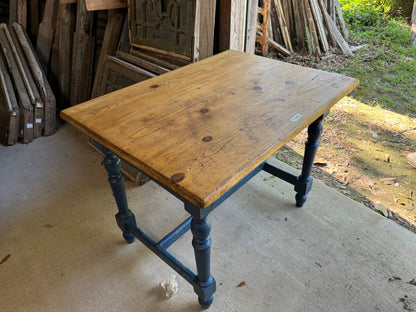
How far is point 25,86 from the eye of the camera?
3.02m

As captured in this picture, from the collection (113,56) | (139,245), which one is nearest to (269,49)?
(113,56)

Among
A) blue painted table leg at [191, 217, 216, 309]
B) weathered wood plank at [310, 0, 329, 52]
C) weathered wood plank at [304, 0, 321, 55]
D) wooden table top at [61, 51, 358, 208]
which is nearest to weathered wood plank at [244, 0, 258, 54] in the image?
wooden table top at [61, 51, 358, 208]

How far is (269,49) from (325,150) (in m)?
2.50

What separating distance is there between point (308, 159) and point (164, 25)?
1.49 m

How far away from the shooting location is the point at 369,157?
293 centimetres

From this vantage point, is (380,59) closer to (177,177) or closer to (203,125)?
(203,125)

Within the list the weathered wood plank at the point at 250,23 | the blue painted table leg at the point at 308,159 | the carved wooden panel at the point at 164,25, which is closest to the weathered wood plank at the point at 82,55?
the carved wooden panel at the point at 164,25

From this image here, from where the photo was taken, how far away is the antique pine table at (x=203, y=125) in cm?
116

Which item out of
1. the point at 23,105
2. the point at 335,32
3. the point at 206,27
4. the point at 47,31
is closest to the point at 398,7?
the point at 335,32

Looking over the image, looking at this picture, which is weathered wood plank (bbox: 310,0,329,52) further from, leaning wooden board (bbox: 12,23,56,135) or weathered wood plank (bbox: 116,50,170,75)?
leaning wooden board (bbox: 12,23,56,135)

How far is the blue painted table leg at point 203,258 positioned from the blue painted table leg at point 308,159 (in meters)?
0.99

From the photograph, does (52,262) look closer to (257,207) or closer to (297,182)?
(257,207)

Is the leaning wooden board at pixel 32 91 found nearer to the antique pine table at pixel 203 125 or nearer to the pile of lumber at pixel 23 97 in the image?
the pile of lumber at pixel 23 97

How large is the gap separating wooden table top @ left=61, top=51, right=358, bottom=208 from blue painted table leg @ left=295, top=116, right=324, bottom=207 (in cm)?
33
